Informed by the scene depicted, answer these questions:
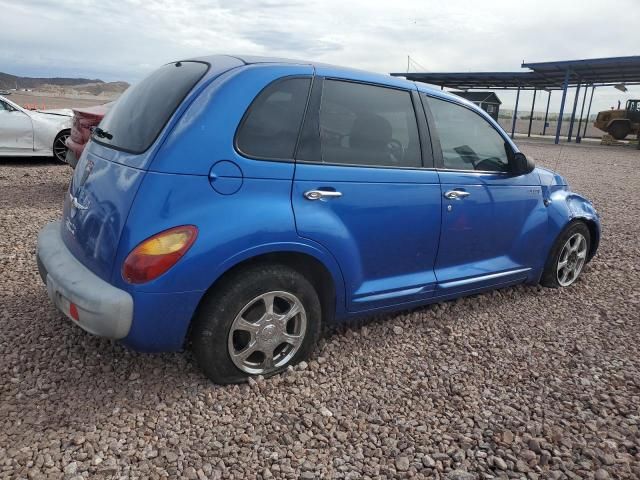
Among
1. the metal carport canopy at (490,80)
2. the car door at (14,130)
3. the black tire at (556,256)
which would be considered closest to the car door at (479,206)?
the black tire at (556,256)

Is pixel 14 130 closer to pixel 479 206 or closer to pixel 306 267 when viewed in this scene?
pixel 306 267

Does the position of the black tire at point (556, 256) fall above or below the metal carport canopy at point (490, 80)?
below

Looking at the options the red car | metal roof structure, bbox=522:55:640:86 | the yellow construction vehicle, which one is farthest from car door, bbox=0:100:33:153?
the yellow construction vehicle

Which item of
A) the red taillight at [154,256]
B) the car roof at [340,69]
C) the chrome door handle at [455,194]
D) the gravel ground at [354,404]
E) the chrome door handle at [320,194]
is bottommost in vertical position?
the gravel ground at [354,404]

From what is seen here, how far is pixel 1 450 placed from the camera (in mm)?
2133

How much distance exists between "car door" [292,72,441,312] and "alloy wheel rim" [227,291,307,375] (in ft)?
1.17

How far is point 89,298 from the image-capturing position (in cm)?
231

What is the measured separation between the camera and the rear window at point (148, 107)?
2.57 meters

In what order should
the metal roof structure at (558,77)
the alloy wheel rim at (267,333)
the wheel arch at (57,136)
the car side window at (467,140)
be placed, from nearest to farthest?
the alloy wheel rim at (267,333) → the car side window at (467,140) → the wheel arch at (57,136) → the metal roof structure at (558,77)

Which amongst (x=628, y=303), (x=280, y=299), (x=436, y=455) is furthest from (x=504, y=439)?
(x=628, y=303)

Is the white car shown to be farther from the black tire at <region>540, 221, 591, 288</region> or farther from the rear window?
the black tire at <region>540, 221, 591, 288</region>

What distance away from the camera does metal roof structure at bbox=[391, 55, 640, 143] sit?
23.8 metres

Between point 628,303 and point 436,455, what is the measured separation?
2842 millimetres

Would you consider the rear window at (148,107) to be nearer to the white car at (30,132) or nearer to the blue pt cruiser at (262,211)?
the blue pt cruiser at (262,211)
